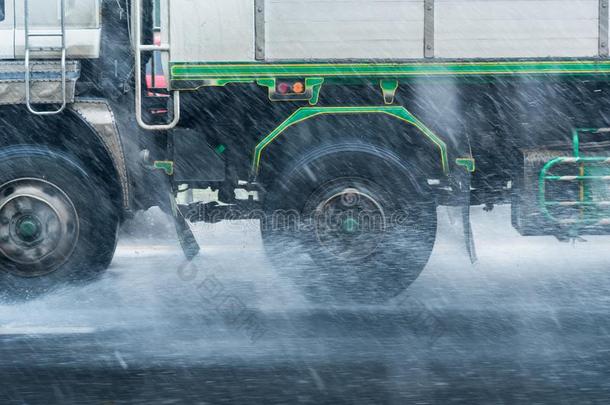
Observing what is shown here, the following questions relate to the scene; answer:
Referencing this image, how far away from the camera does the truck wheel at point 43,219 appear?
7480 millimetres

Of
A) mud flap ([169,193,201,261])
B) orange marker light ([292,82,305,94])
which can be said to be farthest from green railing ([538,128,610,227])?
mud flap ([169,193,201,261])

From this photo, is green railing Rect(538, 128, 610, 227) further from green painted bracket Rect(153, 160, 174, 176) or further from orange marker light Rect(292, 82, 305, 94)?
green painted bracket Rect(153, 160, 174, 176)

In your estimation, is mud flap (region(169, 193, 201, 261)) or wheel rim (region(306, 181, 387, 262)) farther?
mud flap (region(169, 193, 201, 261))

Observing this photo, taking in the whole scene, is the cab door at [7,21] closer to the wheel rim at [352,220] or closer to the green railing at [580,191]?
the wheel rim at [352,220]

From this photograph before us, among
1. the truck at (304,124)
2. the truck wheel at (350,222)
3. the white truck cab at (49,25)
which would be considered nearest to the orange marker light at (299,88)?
the truck at (304,124)

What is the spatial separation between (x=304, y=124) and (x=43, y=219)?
196cm

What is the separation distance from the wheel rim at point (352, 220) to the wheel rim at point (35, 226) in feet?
5.75

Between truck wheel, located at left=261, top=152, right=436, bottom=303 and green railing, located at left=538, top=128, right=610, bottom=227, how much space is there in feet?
2.79

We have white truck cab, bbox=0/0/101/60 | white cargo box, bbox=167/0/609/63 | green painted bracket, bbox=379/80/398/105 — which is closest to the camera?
white cargo box, bbox=167/0/609/63

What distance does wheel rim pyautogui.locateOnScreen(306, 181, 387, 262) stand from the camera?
7562 mm

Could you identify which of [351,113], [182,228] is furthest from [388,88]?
[182,228]

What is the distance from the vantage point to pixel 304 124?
754cm

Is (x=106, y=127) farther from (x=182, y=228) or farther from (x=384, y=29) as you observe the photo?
(x=384, y=29)

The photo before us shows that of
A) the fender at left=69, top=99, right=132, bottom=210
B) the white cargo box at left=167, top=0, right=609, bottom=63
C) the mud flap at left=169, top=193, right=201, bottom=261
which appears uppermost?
the white cargo box at left=167, top=0, right=609, bottom=63
